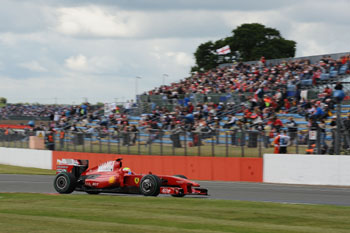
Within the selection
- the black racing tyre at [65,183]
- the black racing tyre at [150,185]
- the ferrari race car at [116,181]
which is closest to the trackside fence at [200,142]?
the ferrari race car at [116,181]

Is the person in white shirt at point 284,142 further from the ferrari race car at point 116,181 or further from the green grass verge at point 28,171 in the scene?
the green grass verge at point 28,171

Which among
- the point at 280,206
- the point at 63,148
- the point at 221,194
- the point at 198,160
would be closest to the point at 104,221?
the point at 280,206

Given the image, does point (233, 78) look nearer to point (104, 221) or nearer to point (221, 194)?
point (221, 194)

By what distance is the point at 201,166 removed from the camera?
25594mm

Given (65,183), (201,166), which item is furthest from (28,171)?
(65,183)

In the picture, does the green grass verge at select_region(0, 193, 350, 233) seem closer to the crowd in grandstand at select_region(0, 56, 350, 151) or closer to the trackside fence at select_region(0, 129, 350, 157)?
the trackside fence at select_region(0, 129, 350, 157)

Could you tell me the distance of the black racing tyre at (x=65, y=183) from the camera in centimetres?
1580

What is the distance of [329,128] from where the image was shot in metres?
21.1

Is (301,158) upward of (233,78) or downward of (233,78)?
downward

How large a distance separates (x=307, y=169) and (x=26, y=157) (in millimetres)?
20618

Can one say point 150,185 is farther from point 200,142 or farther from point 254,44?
point 254,44

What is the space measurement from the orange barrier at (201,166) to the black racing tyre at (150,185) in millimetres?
9602

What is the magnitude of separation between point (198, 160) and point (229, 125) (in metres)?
2.06

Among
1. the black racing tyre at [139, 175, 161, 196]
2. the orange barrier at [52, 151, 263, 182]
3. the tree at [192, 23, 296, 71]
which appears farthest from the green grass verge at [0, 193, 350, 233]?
the tree at [192, 23, 296, 71]
